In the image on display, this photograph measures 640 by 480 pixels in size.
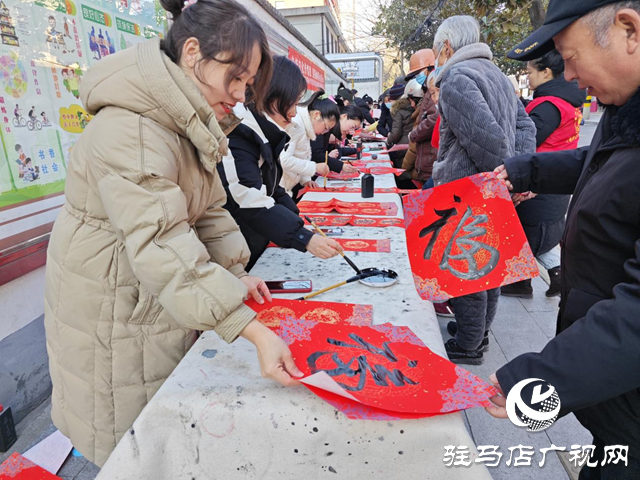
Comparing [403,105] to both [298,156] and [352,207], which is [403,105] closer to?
[298,156]

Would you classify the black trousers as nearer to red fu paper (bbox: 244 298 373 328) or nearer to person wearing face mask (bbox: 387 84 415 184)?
red fu paper (bbox: 244 298 373 328)

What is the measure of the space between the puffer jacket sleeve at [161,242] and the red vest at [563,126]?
7.93 feet

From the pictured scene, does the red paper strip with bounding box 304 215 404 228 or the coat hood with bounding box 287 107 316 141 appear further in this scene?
the coat hood with bounding box 287 107 316 141

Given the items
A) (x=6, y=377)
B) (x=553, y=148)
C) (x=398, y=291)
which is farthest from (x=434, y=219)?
(x=6, y=377)

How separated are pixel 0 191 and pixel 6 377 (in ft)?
2.58

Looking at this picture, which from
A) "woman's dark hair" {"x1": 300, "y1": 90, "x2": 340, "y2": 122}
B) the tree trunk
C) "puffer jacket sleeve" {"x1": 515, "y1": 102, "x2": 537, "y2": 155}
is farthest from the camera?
the tree trunk

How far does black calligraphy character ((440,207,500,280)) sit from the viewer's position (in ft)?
4.36

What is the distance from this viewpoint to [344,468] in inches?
30.4

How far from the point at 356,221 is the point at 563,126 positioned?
1.52m

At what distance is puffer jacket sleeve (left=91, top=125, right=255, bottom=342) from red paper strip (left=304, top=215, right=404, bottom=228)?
4.16 ft

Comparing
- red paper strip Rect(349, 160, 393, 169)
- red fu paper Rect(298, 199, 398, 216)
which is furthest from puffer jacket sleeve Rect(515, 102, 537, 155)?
red paper strip Rect(349, 160, 393, 169)

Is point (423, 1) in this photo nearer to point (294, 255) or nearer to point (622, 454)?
point (294, 255)

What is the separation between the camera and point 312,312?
1.13m

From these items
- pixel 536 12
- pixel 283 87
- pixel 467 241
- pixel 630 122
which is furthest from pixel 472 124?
pixel 536 12
